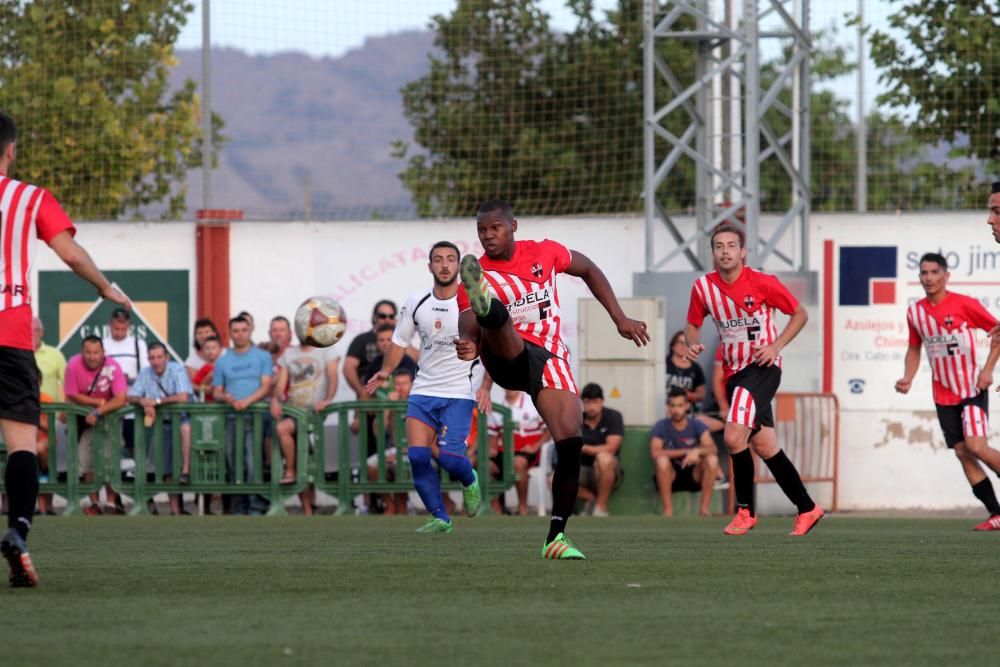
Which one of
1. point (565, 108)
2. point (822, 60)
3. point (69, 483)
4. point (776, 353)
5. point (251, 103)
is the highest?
point (251, 103)

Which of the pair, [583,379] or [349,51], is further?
[349,51]

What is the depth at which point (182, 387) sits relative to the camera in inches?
676

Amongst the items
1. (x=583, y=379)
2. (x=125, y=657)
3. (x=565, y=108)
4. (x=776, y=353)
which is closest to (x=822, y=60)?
(x=565, y=108)

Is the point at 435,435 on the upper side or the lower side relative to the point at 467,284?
lower

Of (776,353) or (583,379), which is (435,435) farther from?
(583,379)

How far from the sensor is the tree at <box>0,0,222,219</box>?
20.5 meters

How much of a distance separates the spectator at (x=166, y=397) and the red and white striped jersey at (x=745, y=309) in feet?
24.5

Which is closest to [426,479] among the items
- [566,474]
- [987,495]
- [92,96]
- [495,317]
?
[566,474]

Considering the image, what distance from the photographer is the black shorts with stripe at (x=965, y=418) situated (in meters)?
12.9

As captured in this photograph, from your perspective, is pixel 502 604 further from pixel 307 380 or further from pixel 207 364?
pixel 207 364

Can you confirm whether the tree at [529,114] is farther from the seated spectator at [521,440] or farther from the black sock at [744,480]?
the black sock at [744,480]

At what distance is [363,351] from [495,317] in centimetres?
961

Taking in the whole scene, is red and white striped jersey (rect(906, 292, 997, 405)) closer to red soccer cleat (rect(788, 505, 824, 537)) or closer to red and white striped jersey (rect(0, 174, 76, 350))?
red soccer cleat (rect(788, 505, 824, 537))

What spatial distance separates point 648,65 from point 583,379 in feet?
11.7
